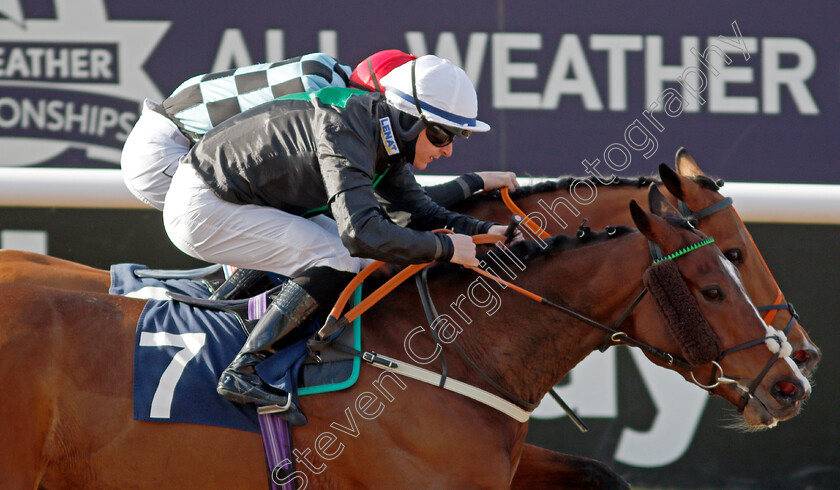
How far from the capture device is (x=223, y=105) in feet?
12.3

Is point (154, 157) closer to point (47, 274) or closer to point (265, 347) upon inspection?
point (47, 274)

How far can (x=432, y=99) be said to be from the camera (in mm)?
2801

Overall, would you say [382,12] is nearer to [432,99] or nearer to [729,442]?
[432,99]

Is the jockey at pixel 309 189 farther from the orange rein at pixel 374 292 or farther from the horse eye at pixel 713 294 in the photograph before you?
the horse eye at pixel 713 294

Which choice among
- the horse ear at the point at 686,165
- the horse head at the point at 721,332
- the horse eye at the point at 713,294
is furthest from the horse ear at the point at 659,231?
the horse ear at the point at 686,165

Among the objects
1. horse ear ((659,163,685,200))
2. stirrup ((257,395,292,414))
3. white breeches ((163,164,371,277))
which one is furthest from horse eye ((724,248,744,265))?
stirrup ((257,395,292,414))

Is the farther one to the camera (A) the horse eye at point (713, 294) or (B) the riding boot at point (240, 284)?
(B) the riding boot at point (240, 284)

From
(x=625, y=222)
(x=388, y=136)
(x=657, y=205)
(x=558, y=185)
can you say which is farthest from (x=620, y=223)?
(x=388, y=136)

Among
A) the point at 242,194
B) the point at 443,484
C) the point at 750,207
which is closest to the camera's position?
the point at 443,484

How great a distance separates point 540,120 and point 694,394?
75.7 inches

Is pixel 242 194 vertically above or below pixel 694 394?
above

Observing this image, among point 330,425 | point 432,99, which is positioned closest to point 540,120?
point 432,99

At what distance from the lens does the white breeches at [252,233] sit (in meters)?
2.88

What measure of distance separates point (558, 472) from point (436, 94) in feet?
4.93
